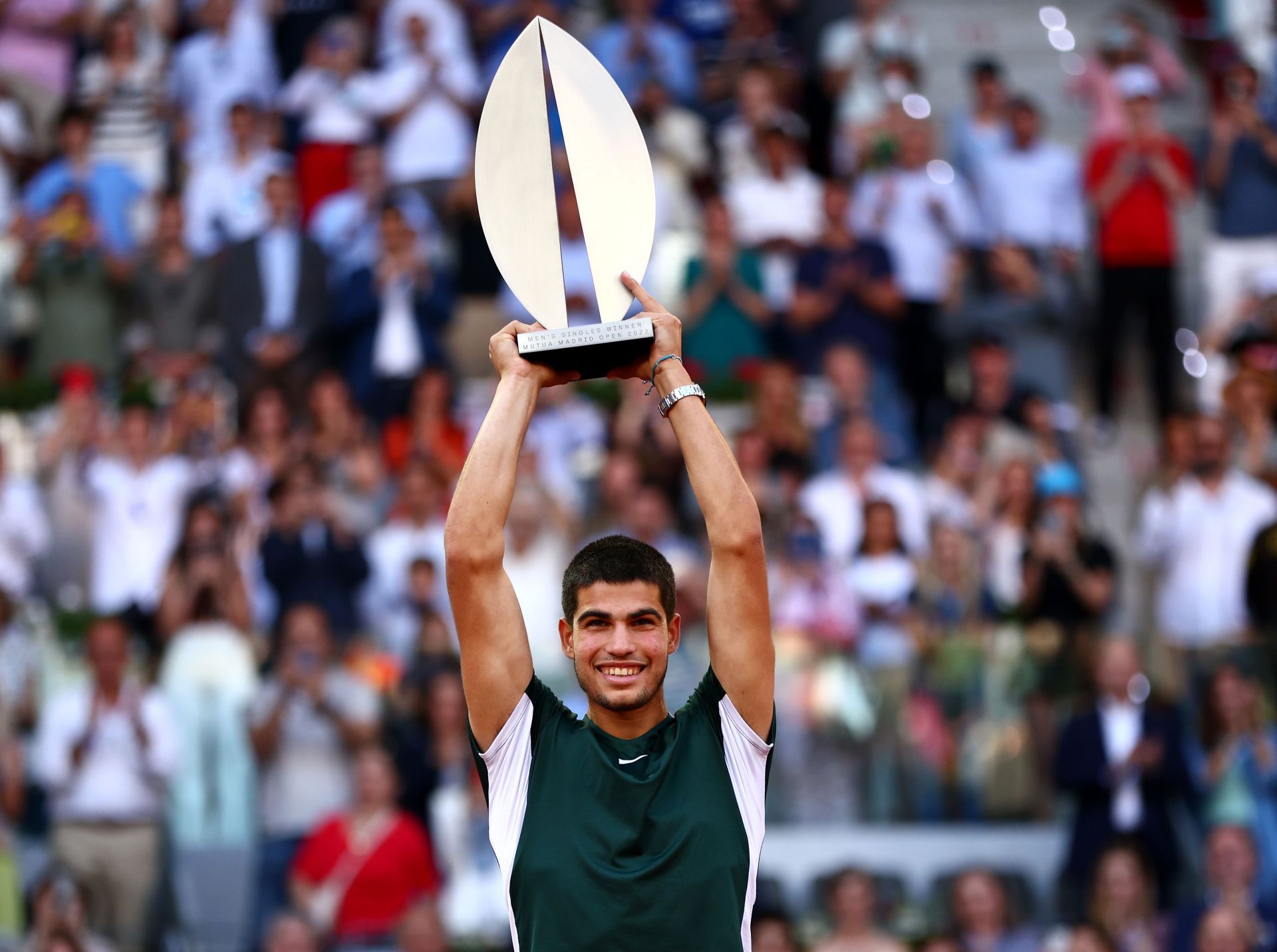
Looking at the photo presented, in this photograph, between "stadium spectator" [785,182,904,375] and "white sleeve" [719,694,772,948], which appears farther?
"stadium spectator" [785,182,904,375]

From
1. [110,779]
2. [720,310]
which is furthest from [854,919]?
[720,310]

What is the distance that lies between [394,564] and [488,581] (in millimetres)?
6308

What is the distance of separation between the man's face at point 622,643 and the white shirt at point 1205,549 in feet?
22.7

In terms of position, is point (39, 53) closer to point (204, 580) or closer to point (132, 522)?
point (132, 522)

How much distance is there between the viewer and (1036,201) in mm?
13570

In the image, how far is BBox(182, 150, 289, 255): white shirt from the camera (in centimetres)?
1327

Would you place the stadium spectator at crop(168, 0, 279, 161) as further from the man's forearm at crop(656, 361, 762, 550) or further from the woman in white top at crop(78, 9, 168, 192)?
the man's forearm at crop(656, 361, 762, 550)

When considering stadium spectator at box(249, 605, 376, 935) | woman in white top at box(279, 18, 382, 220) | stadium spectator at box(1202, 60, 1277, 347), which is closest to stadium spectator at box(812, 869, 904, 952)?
stadium spectator at box(249, 605, 376, 935)

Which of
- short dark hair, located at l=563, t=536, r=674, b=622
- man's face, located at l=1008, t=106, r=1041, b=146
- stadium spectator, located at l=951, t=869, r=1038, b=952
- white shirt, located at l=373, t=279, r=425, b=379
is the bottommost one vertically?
stadium spectator, located at l=951, t=869, r=1038, b=952

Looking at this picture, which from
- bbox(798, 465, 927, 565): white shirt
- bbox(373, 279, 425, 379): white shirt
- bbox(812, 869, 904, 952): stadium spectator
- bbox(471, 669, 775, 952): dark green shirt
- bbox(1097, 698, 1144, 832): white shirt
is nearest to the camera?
bbox(471, 669, 775, 952): dark green shirt

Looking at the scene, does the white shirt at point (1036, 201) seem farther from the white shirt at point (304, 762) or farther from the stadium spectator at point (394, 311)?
the white shirt at point (304, 762)

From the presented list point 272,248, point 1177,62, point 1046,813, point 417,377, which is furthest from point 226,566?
point 1177,62

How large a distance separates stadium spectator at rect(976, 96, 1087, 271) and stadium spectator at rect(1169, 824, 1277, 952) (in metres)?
4.67

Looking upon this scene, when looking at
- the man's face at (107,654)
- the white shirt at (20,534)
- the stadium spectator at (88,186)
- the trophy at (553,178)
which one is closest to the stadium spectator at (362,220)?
the stadium spectator at (88,186)
